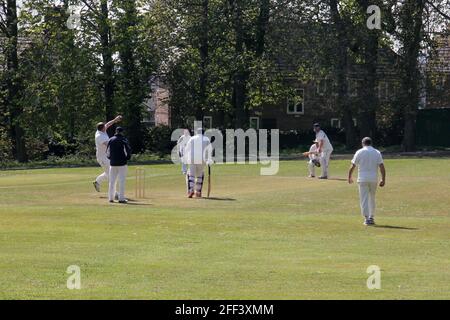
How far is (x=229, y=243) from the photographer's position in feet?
60.1

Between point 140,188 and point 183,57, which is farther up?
point 183,57

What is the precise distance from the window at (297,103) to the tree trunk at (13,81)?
19.4 metres

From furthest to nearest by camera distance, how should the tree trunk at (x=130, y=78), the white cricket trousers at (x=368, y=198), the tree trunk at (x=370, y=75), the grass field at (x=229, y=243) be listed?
the tree trunk at (x=130, y=78), the tree trunk at (x=370, y=75), the white cricket trousers at (x=368, y=198), the grass field at (x=229, y=243)

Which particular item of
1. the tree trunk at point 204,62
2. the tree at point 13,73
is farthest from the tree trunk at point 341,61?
the tree at point 13,73

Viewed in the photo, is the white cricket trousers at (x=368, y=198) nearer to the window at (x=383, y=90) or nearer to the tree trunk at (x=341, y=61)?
the tree trunk at (x=341, y=61)

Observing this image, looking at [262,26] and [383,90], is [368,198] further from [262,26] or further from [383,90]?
[262,26]

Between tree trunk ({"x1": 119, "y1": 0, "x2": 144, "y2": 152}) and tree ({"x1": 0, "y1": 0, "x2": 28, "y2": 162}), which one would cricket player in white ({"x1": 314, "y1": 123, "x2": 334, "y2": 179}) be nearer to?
tree trunk ({"x1": 119, "y1": 0, "x2": 144, "y2": 152})

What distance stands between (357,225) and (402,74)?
38345 mm

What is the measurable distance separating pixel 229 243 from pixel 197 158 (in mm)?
9831

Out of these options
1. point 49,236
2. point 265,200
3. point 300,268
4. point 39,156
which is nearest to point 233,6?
point 39,156

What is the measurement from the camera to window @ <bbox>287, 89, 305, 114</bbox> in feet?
228

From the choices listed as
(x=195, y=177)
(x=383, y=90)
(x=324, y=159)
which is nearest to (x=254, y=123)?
(x=383, y=90)

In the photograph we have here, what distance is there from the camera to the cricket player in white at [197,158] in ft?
91.8

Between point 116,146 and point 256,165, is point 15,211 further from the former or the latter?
point 256,165
